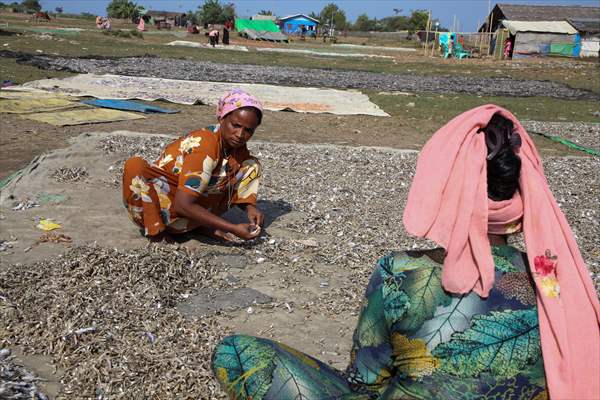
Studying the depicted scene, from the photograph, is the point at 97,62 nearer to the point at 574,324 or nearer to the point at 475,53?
the point at 574,324

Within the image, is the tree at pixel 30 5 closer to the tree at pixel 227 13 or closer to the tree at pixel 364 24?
the tree at pixel 227 13

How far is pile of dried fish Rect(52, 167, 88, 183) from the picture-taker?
17.9ft

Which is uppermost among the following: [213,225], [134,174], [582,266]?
[582,266]

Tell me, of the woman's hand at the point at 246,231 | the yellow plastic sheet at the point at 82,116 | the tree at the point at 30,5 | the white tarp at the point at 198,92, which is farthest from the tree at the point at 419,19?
the woman's hand at the point at 246,231

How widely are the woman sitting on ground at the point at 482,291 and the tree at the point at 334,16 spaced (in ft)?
310

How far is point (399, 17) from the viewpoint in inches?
4058

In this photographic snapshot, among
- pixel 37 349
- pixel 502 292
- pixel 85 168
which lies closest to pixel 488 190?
pixel 502 292

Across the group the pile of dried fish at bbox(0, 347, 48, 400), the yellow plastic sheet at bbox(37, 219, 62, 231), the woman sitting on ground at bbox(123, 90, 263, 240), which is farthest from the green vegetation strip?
the pile of dried fish at bbox(0, 347, 48, 400)

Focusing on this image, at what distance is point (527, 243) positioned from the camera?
165cm

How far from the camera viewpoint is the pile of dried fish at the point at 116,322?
8.68ft

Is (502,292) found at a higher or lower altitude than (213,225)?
higher

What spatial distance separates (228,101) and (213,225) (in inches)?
31.5

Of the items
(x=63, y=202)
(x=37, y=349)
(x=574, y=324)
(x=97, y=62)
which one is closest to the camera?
(x=574, y=324)

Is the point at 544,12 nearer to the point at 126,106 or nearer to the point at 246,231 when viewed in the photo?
the point at 126,106
